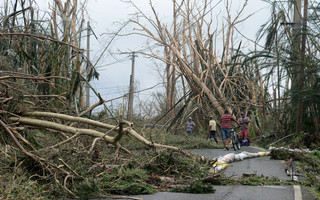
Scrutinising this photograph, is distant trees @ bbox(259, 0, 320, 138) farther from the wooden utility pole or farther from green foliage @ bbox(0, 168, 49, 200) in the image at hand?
green foliage @ bbox(0, 168, 49, 200)

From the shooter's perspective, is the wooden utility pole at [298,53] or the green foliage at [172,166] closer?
the green foliage at [172,166]

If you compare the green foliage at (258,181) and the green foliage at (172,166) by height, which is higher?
the green foliage at (172,166)

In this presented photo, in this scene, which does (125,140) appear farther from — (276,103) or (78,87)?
(276,103)

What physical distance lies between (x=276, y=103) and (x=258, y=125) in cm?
251

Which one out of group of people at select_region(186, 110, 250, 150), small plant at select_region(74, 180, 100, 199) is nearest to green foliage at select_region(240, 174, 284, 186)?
small plant at select_region(74, 180, 100, 199)

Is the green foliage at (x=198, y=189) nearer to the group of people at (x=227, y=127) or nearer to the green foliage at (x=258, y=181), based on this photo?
the green foliage at (x=258, y=181)

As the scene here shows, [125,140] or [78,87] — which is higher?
[78,87]

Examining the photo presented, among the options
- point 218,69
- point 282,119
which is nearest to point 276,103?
point 282,119

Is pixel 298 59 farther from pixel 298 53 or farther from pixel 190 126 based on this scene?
pixel 190 126

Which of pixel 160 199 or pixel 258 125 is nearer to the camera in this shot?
pixel 160 199

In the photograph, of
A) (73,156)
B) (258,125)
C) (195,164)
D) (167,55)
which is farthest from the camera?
(167,55)

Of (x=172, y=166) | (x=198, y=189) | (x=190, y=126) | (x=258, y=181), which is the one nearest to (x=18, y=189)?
(x=198, y=189)

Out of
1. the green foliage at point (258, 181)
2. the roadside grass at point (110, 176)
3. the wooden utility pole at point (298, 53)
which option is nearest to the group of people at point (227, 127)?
the wooden utility pole at point (298, 53)

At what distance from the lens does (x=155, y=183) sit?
8453mm
